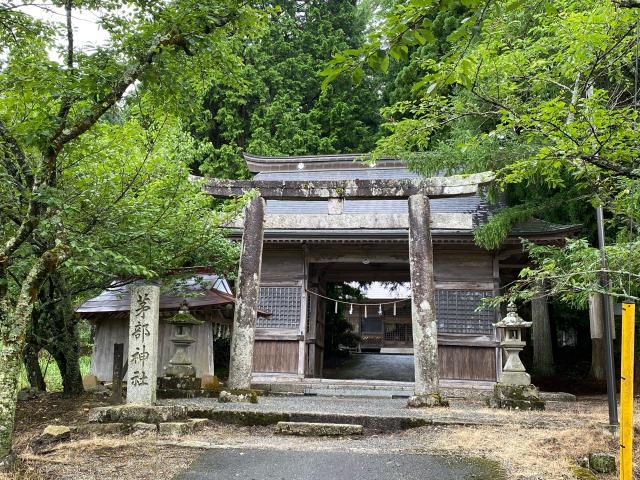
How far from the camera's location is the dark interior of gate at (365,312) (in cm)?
1259

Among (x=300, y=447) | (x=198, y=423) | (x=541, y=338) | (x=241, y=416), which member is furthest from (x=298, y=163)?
(x=300, y=447)

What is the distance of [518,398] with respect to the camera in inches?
331

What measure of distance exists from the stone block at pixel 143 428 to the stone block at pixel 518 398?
5.37 meters

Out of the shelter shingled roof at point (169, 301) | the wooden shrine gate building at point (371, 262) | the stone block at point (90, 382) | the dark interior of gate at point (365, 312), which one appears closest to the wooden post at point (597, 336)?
the wooden shrine gate building at point (371, 262)

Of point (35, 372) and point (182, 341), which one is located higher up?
point (182, 341)

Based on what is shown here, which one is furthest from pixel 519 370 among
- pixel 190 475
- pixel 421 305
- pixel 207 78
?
pixel 207 78

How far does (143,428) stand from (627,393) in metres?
5.27

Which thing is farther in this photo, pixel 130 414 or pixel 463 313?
pixel 463 313

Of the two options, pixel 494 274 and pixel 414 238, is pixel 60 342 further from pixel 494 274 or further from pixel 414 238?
pixel 494 274

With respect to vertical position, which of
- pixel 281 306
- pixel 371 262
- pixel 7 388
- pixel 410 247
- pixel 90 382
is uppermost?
pixel 371 262

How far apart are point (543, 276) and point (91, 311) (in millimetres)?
8787

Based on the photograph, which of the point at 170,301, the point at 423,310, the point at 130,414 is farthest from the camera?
the point at 170,301

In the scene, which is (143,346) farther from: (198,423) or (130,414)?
(198,423)

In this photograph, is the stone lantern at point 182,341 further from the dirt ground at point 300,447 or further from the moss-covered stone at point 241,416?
the dirt ground at point 300,447
